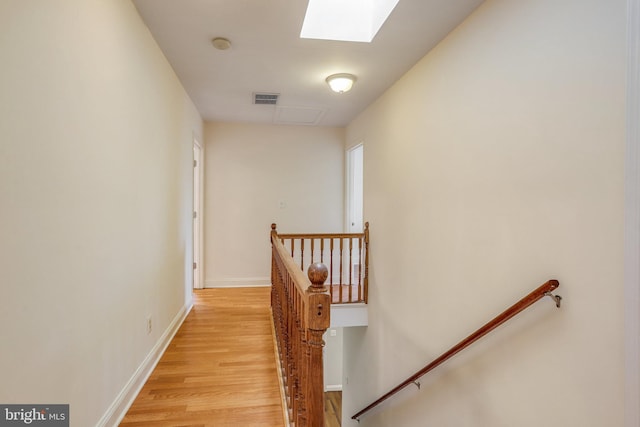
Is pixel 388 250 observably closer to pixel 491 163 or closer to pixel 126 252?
pixel 491 163

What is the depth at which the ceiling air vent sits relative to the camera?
373 centimetres

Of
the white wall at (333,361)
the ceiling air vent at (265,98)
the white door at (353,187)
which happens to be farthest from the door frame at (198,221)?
the white wall at (333,361)

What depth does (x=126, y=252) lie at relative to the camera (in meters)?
1.97

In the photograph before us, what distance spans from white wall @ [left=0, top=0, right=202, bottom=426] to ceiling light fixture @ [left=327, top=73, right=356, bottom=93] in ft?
4.94

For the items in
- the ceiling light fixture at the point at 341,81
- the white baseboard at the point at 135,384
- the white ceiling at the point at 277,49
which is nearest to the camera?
the white baseboard at the point at 135,384

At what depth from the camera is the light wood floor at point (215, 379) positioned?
1936 millimetres

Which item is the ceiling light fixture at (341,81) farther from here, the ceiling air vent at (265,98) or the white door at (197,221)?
the white door at (197,221)

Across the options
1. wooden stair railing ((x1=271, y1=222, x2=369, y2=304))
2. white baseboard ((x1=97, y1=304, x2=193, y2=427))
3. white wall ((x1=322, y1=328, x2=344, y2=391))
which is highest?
wooden stair railing ((x1=271, y1=222, x2=369, y2=304))

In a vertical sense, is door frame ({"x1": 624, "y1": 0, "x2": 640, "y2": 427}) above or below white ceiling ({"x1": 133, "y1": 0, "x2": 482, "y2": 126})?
below

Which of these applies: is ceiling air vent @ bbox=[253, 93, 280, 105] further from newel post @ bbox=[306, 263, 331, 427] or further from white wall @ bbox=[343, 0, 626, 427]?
newel post @ bbox=[306, 263, 331, 427]

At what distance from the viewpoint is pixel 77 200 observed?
1.43 metres

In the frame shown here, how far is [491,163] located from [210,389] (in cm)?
231

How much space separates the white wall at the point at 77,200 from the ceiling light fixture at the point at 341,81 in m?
1.51

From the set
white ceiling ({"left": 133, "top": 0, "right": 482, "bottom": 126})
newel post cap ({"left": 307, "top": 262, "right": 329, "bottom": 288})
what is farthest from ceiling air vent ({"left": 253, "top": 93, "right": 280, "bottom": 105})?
newel post cap ({"left": 307, "top": 262, "right": 329, "bottom": 288})
